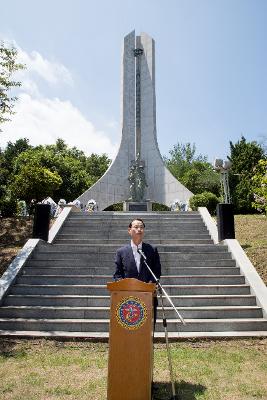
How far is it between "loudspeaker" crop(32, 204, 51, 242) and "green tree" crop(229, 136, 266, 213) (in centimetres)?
2003

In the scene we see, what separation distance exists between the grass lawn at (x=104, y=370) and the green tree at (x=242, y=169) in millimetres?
22550

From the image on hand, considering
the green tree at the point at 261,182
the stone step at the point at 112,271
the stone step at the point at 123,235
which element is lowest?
the stone step at the point at 112,271

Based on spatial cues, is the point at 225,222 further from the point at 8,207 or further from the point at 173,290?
the point at 8,207

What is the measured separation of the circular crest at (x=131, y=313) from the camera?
3465mm

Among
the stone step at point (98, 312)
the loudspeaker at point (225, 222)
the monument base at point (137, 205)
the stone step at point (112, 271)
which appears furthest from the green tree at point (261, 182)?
the monument base at point (137, 205)

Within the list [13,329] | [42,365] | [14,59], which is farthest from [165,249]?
[14,59]

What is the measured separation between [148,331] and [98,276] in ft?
14.3

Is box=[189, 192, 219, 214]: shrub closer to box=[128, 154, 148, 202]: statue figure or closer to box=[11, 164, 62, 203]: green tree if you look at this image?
box=[128, 154, 148, 202]: statue figure

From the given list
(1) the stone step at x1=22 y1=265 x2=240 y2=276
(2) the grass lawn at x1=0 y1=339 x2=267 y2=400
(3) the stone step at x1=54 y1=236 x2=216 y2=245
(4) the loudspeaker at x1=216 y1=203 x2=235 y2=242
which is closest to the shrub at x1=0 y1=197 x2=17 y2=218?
(3) the stone step at x1=54 y1=236 x2=216 y2=245

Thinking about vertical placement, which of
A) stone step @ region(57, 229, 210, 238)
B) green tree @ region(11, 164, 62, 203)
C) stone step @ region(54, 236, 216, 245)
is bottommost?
stone step @ region(54, 236, 216, 245)

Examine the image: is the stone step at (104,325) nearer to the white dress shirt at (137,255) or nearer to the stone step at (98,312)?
the stone step at (98,312)

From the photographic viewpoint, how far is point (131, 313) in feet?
11.4

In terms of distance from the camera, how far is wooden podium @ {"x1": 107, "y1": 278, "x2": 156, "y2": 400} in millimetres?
3373

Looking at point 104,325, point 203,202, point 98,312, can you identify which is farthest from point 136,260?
point 203,202
